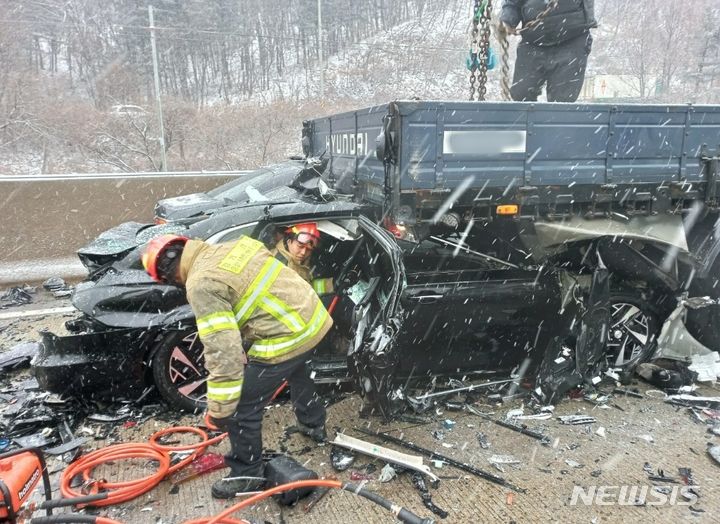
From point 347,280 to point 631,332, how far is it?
250 centimetres

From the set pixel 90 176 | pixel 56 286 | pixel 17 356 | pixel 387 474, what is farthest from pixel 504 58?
pixel 56 286

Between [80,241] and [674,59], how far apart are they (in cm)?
3016

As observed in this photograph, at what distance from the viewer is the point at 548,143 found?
3.97 m

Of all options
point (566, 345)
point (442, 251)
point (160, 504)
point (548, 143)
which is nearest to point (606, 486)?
point (566, 345)

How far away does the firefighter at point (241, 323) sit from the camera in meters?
2.70

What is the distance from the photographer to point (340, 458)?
3473 mm

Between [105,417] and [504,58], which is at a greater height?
[504,58]

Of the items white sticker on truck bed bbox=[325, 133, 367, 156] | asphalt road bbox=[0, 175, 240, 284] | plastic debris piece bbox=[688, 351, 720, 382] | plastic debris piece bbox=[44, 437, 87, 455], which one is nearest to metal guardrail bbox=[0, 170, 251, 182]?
asphalt road bbox=[0, 175, 240, 284]

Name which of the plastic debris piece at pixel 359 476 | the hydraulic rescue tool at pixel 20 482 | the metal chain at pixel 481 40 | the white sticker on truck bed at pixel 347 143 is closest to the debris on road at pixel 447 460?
the plastic debris piece at pixel 359 476

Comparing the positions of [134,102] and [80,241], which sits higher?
[134,102]

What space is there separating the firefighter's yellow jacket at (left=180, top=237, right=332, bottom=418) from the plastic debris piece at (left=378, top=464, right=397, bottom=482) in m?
0.93

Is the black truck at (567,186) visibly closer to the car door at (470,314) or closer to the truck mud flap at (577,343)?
the truck mud flap at (577,343)

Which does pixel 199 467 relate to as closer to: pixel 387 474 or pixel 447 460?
pixel 387 474

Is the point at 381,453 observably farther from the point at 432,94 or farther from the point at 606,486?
the point at 432,94
